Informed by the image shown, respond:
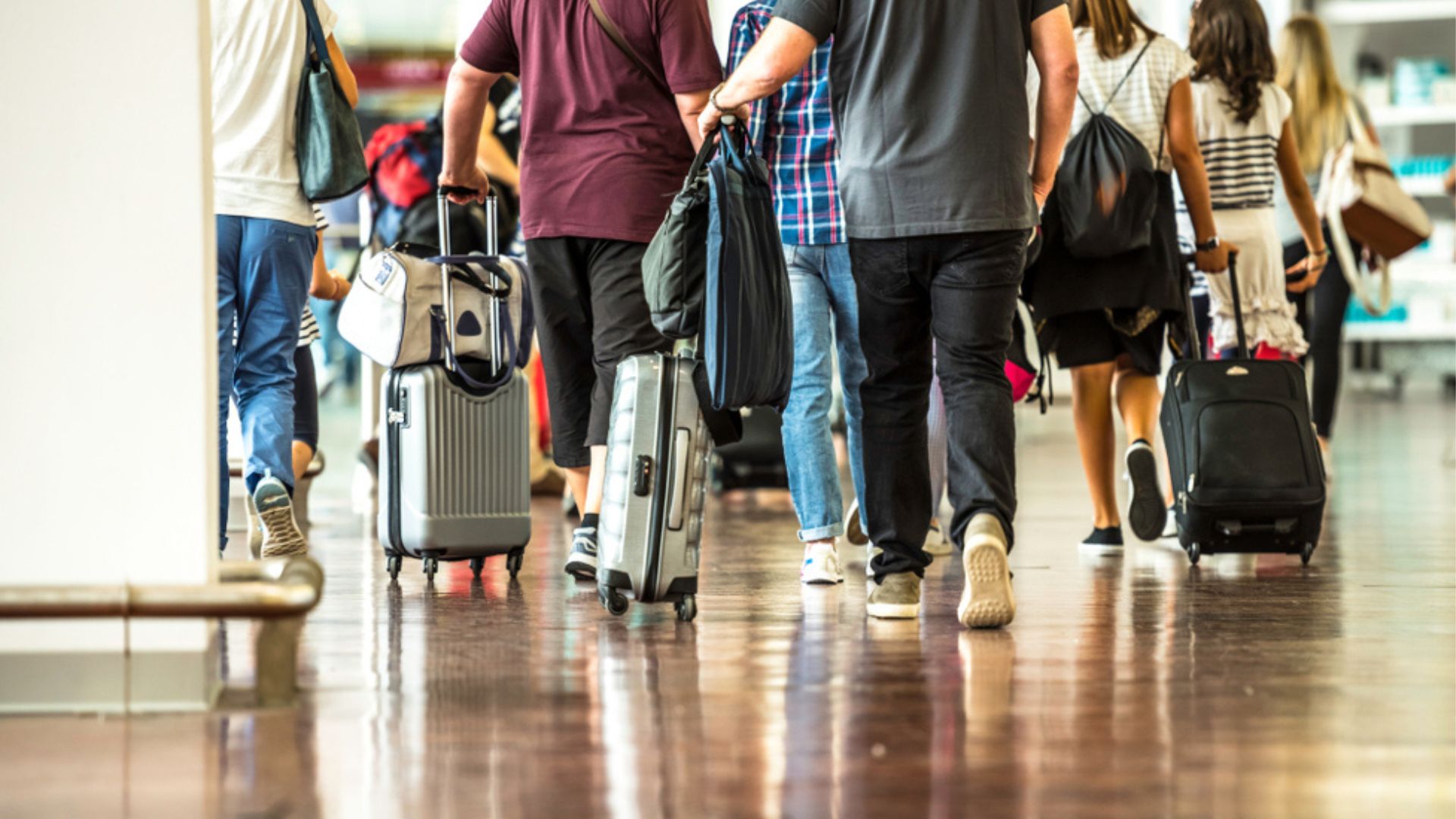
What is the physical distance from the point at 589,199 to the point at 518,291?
357 mm

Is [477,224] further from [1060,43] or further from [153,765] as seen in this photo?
[153,765]

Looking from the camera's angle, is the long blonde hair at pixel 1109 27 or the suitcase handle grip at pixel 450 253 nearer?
the suitcase handle grip at pixel 450 253

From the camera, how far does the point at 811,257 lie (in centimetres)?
369

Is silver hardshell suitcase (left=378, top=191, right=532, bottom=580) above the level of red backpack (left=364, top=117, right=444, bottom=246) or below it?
below

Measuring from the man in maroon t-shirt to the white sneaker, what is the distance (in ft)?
1.57

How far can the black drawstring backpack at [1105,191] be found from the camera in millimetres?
4148

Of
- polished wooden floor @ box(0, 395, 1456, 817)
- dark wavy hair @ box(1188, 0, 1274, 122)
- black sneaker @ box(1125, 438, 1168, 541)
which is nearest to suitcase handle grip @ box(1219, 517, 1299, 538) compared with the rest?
polished wooden floor @ box(0, 395, 1456, 817)

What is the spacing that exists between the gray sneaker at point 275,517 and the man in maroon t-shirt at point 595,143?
69 cm

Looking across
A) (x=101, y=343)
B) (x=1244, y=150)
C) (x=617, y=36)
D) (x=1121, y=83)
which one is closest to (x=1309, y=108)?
(x=1244, y=150)

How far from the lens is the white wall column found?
7.84 feet

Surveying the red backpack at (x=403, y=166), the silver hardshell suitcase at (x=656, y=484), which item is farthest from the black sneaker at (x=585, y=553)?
the red backpack at (x=403, y=166)

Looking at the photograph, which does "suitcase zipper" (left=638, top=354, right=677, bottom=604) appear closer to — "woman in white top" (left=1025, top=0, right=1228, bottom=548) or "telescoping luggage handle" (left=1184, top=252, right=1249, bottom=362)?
"woman in white top" (left=1025, top=0, right=1228, bottom=548)

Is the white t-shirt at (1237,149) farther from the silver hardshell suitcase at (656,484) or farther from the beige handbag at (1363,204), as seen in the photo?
the silver hardshell suitcase at (656,484)

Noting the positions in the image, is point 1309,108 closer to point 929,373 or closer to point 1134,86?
point 1134,86
